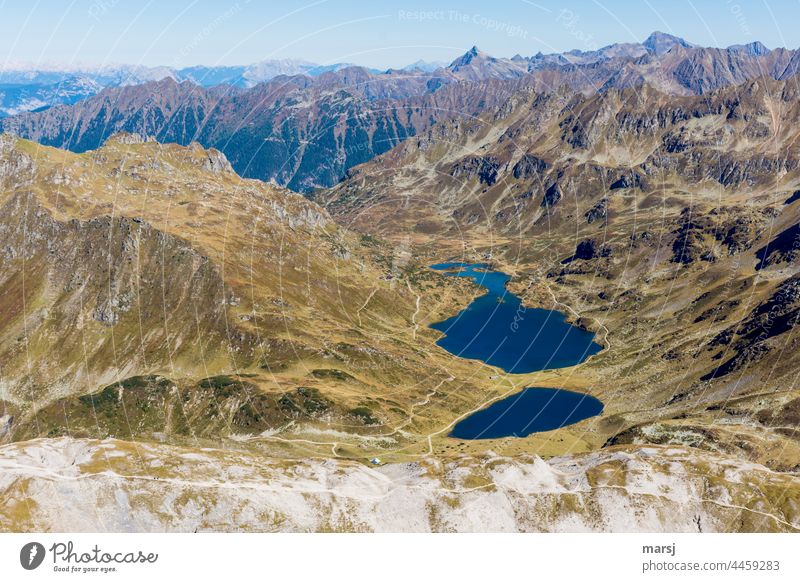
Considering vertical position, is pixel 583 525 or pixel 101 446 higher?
pixel 101 446

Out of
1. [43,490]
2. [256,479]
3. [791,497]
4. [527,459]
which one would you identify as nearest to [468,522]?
[527,459]

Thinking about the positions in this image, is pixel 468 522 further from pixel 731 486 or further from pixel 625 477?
pixel 731 486

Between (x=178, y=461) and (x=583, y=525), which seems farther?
(x=178, y=461)

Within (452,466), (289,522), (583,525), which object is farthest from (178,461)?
(583,525)

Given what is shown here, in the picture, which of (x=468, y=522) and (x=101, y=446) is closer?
(x=468, y=522)
